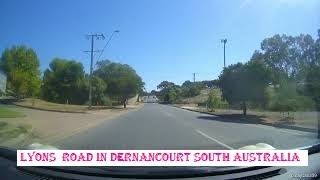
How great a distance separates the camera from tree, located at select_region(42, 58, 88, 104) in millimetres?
4477

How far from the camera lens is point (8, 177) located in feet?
13.0

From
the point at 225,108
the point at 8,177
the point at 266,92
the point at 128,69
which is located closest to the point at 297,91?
the point at 266,92

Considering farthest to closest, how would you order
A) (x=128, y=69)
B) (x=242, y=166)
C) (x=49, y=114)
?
(x=49, y=114) → (x=128, y=69) → (x=242, y=166)

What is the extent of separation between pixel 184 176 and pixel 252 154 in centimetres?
69

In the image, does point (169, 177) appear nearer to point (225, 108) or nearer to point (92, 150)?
point (92, 150)

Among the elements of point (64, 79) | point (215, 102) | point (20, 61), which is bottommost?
point (215, 102)
